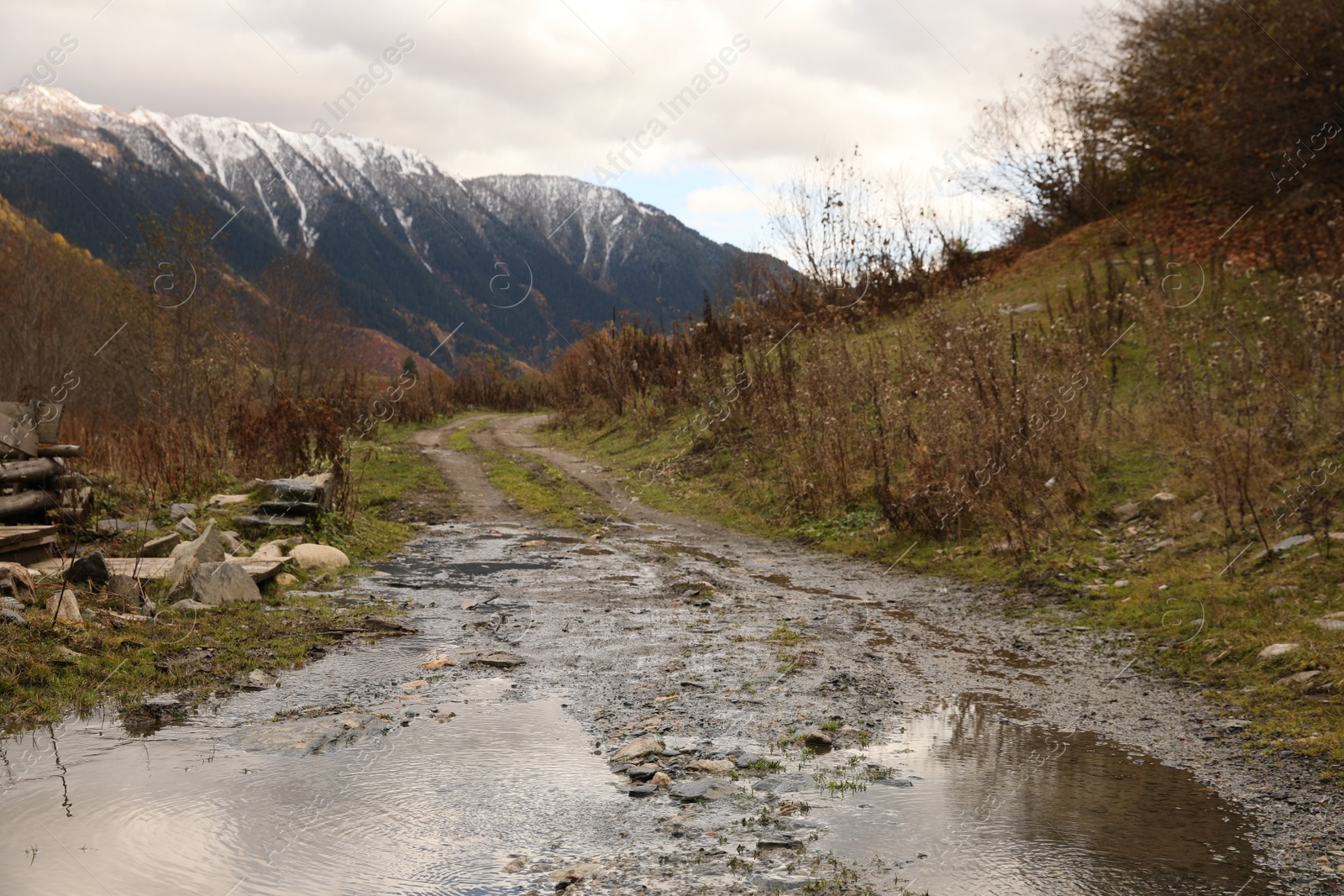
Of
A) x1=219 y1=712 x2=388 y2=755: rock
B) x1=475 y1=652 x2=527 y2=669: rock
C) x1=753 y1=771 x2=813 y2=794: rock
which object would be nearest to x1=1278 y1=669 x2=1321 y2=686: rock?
x1=753 y1=771 x2=813 y2=794: rock

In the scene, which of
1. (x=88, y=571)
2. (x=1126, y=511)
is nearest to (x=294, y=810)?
(x=88, y=571)

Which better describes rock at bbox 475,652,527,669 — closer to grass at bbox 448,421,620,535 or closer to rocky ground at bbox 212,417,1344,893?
rocky ground at bbox 212,417,1344,893

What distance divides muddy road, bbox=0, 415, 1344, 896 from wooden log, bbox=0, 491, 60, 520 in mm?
3492

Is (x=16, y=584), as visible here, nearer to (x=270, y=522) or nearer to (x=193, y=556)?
(x=193, y=556)

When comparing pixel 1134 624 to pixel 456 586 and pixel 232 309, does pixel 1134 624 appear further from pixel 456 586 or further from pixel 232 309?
pixel 232 309

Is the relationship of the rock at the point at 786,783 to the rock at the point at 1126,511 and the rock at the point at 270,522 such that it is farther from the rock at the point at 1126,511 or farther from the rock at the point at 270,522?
the rock at the point at 270,522

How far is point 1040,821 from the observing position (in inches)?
134

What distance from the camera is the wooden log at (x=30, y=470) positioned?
7383mm

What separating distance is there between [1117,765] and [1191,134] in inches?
576

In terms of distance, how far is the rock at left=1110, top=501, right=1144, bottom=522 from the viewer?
858 cm

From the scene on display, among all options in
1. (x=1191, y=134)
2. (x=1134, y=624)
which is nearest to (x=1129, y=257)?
(x=1191, y=134)

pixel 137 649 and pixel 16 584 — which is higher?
pixel 16 584

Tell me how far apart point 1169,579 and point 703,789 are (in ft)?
15.9

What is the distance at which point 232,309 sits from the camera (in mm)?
20891
